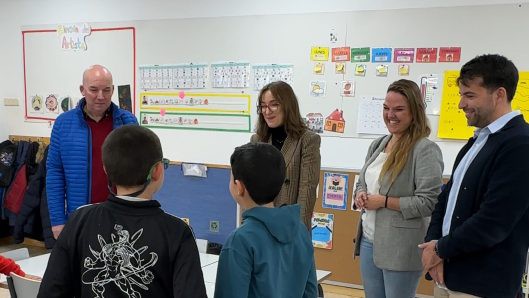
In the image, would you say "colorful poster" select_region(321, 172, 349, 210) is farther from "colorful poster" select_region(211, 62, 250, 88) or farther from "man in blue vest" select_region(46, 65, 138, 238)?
"man in blue vest" select_region(46, 65, 138, 238)

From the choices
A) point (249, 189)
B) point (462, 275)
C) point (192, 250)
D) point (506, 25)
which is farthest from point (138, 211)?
point (506, 25)

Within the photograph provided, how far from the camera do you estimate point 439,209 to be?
1.96 m

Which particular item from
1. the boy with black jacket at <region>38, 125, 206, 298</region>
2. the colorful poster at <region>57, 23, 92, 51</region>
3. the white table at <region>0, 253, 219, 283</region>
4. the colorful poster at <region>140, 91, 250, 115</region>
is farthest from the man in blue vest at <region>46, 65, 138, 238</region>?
the colorful poster at <region>57, 23, 92, 51</region>

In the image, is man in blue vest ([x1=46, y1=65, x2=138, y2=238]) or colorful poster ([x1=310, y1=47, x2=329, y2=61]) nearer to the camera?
man in blue vest ([x1=46, y1=65, x2=138, y2=238])

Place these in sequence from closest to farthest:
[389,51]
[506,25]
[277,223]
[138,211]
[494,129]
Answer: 1. [138,211]
2. [277,223]
3. [494,129]
4. [506,25]
5. [389,51]

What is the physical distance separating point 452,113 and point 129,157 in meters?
3.16

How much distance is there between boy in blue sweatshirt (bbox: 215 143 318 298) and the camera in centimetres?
133

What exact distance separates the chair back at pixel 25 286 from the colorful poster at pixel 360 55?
3.11 metres

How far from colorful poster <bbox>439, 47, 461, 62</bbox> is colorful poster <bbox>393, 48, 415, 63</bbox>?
0.22m

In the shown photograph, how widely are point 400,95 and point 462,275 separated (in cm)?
83

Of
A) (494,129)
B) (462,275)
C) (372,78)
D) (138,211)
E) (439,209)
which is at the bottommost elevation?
(462,275)

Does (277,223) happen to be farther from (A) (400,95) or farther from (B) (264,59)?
(B) (264,59)

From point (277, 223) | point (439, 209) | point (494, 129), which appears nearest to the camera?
point (277, 223)

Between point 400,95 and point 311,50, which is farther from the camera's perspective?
point 311,50
